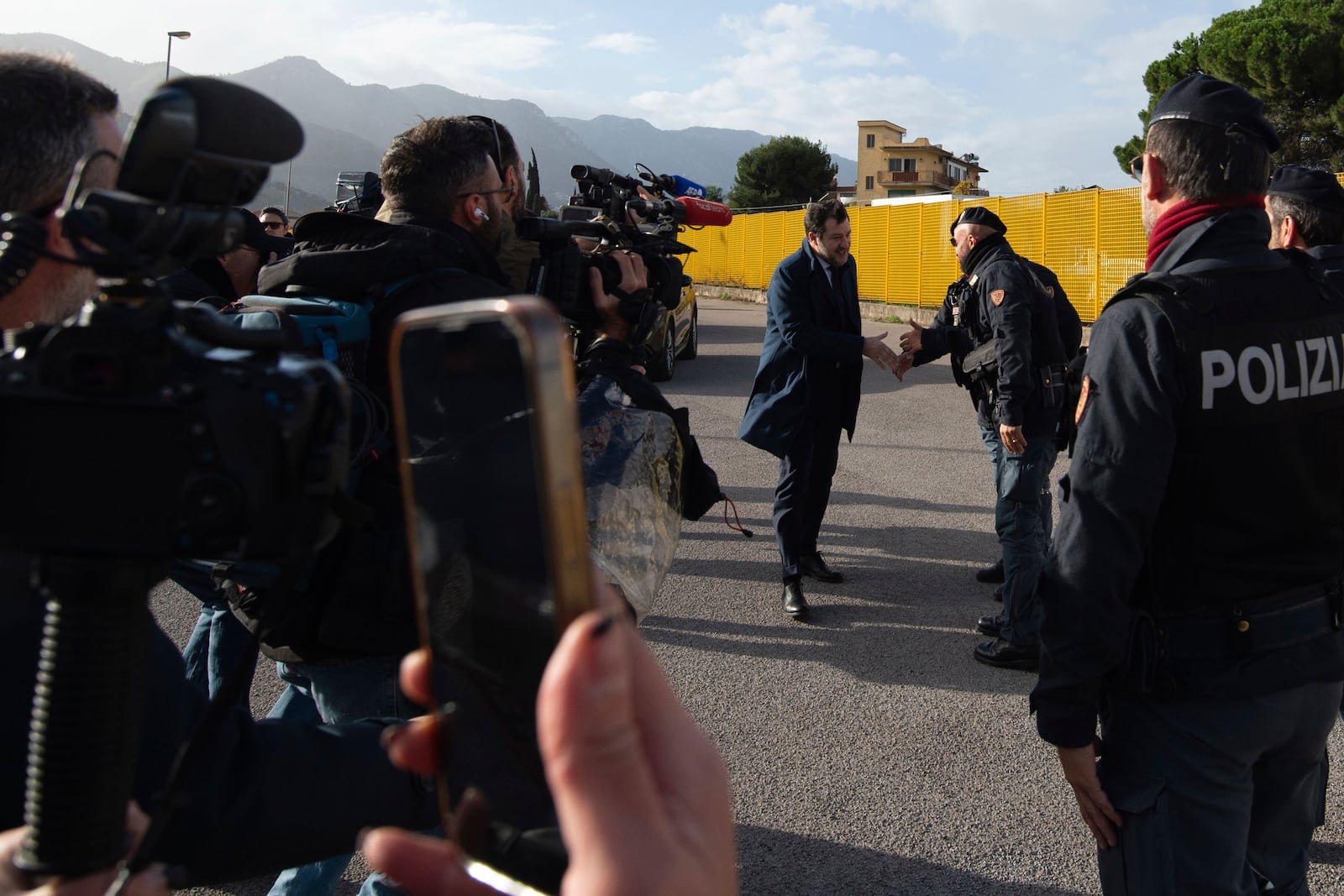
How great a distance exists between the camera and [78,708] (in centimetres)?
70

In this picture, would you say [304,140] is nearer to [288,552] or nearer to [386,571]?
[288,552]

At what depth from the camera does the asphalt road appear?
123 inches

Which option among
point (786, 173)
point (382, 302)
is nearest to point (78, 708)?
point (382, 302)

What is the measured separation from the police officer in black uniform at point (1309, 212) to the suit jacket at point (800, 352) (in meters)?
2.00

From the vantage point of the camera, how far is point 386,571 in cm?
192

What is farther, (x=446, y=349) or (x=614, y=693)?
(x=446, y=349)

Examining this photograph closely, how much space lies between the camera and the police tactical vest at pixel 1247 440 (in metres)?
1.94

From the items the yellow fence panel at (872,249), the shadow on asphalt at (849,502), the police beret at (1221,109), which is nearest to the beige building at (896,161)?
the yellow fence panel at (872,249)

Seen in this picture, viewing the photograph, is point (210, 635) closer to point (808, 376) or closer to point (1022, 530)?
point (808, 376)

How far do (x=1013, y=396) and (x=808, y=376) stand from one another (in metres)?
1.13

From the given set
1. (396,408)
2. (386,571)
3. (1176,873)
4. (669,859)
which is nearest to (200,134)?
(396,408)

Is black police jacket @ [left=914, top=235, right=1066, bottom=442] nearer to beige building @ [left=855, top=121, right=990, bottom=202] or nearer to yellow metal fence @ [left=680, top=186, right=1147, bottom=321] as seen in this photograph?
yellow metal fence @ [left=680, top=186, right=1147, bottom=321]

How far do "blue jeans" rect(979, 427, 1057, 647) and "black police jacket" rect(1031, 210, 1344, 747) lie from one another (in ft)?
8.46

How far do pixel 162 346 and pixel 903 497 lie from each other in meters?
6.97
